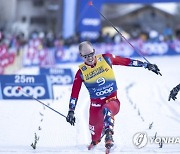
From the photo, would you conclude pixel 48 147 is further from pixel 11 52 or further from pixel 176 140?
pixel 11 52

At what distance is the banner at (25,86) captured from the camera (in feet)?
38.9

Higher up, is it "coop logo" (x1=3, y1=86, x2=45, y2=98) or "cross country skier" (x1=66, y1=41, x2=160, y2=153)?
"coop logo" (x1=3, y1=86, x2=45, y2=98)

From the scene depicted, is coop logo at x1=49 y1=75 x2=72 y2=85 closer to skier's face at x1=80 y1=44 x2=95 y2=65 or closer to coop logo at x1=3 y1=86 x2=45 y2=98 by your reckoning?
coop logo at x1=3 y1=86 x2=45 y2=98

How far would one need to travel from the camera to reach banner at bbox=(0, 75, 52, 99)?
11844 mm

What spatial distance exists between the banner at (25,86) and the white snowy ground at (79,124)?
0.32 meters

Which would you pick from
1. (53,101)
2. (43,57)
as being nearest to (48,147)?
(53,101)

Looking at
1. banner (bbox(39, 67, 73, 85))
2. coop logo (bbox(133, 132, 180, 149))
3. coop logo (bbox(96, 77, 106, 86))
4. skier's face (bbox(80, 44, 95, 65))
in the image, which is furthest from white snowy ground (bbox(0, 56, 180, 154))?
skier's face (bbox(80, 44, 95, 65))

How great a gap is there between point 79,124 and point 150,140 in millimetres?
2015

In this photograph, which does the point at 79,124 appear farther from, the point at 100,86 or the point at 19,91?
the point at 19,91

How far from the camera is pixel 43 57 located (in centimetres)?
2464

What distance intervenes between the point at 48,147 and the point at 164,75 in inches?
474

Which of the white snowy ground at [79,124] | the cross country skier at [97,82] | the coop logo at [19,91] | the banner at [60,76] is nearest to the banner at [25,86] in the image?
the coop logo at [19,91]

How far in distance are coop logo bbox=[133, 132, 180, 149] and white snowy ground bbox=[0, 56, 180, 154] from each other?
92mm

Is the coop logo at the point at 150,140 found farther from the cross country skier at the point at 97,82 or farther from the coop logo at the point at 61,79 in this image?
the coop logo at the point at 61,79
